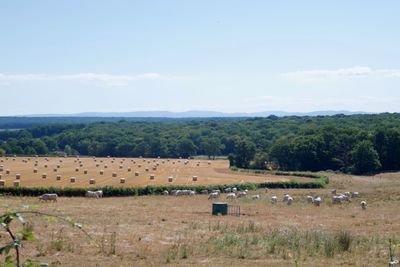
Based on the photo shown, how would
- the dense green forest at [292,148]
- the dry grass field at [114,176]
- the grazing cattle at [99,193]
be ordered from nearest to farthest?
the grazing cattle at [99,193]
the dry grass field at [114,176]
the dense green forest at [292,148]

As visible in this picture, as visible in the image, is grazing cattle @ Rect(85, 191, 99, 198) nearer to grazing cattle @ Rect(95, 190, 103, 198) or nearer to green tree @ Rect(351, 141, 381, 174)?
grazing cattle @ Rect(95, 190, 103, 198)

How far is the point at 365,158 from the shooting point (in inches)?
3760

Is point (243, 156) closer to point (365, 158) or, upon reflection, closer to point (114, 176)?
point (365, 158)

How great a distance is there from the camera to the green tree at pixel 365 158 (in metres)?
95.2

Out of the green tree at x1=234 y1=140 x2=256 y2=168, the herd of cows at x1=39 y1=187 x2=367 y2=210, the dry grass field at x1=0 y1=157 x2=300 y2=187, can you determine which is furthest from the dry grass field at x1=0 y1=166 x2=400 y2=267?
the green tree at x1=234 y1=140 x2=256 y2=168

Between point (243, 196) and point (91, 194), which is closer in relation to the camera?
point (243, 196)

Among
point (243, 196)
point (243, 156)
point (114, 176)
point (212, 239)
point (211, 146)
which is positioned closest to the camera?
point (212, 239)

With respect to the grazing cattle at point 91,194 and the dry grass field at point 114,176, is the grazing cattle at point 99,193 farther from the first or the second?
the dry grass field at point 114,176

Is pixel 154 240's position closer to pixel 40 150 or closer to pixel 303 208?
pixel 303 208

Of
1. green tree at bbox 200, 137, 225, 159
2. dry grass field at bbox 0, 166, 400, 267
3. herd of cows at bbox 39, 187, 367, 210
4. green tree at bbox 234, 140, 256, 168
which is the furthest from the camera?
green tree at bbox 200, 137, 225, 159

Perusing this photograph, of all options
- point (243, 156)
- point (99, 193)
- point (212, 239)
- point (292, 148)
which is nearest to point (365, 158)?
point (292, 148)

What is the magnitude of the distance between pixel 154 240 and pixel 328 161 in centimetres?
8483

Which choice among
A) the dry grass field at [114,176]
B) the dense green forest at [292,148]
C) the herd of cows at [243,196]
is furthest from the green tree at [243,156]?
the herd of cows at [243,196]

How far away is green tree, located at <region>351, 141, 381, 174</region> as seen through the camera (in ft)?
313
